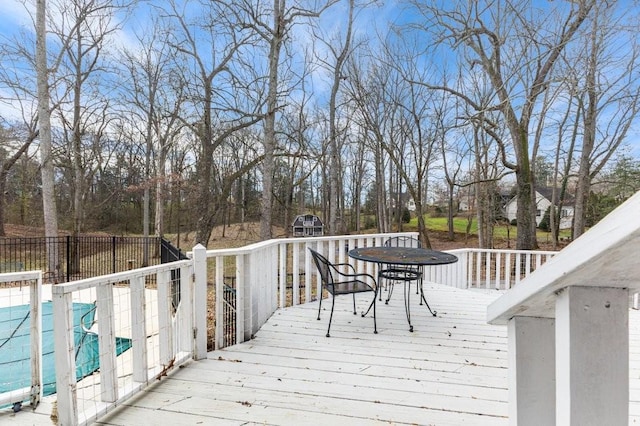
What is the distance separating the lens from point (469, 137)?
12266mm

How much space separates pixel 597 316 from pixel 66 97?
13138 millimetres

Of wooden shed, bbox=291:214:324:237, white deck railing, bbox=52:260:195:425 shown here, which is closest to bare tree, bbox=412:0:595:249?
white deck railing, bbox=52:260:195:425

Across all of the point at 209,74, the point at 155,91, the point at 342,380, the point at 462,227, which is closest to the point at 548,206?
the point at 462,227

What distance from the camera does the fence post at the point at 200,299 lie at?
258cm

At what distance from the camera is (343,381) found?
92.8 inches

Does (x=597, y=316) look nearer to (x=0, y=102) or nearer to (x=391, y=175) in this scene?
(x=0, y=102)

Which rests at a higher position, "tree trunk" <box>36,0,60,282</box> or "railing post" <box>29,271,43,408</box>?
"tree trunk" <box>36,0,60,282</box>

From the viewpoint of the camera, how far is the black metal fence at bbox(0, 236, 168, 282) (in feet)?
27.8

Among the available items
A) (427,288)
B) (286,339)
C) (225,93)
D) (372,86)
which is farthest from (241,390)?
(372,86)

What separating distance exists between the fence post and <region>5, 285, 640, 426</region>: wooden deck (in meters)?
0.13

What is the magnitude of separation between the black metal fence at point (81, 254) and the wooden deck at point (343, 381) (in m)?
6.64

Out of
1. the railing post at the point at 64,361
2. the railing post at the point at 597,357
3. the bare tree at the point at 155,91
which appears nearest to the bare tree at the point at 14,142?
the bare tree at the point at 155,91

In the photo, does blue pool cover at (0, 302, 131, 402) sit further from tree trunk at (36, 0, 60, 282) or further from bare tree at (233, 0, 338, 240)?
bare tree at (233, 0, 338, 240)

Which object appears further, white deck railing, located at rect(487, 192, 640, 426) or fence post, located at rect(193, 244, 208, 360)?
fence post, located at rect(193, 244, 208, 360)
